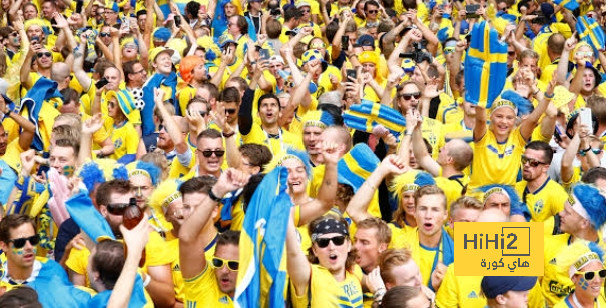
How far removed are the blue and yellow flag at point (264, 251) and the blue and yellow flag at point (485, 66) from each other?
13.3ft

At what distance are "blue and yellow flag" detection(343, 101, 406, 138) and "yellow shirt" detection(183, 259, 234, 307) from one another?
2.87m

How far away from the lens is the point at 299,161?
23.0 feet

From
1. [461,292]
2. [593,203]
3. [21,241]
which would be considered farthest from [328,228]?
[593,203]

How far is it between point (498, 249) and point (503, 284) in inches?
8.4

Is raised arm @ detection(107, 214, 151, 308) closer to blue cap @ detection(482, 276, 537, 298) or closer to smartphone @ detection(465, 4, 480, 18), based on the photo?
blue cap @ detection(482, 276, 537, 298)

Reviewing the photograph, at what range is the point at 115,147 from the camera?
9164 millimetres

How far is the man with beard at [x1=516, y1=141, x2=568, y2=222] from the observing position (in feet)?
25.4

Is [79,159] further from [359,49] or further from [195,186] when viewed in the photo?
[359,49]

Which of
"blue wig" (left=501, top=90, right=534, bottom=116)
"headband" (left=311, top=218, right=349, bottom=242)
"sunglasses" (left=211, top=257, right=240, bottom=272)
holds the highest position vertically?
"headband" (left=311, top=218, right=349, bottom=242)

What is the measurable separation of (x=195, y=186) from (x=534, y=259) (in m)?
2.04

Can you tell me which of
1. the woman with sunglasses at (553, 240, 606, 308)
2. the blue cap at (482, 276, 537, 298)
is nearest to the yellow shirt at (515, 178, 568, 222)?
the woman with sunglasses at (553, 240, 606, 308)

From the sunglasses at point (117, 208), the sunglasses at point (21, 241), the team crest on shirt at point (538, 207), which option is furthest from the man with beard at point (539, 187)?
the sunglasses at point (21, 241)

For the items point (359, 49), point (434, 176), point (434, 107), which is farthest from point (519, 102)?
point (359, 49)

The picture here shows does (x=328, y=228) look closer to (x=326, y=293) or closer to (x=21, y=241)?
(x=326, y=293)
